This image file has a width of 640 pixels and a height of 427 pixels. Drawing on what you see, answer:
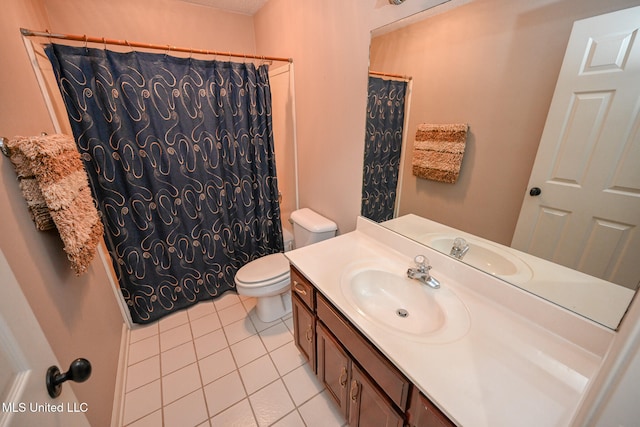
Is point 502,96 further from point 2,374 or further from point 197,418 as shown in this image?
point 197,418

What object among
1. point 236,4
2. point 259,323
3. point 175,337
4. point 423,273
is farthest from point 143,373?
point 236,4

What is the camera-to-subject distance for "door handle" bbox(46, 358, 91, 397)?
0.54 metres

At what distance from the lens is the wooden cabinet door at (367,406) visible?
813mm

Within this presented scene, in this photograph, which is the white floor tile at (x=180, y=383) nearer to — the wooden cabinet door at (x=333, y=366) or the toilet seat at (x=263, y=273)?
the toilet seat at (x=263, y=273)

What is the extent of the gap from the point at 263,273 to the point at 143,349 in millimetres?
947

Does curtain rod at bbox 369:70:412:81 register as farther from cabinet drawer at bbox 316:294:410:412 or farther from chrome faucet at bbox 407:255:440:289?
cabinet drawer at bbox 316:294:410:412

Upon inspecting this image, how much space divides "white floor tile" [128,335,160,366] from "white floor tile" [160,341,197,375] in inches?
3.2

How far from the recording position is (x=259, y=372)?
1.47 metres

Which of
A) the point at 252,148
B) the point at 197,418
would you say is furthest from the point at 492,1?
the point at 197,418

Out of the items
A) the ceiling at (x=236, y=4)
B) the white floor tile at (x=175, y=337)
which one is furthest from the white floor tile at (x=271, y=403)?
the ceiling at (x=236, y=4)

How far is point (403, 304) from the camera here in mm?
1068

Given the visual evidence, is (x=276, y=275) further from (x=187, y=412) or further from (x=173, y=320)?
(x=173, y=320)

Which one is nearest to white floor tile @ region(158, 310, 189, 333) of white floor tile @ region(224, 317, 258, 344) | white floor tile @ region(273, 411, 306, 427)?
white floor tile @ region(224, 317, 258, 344)

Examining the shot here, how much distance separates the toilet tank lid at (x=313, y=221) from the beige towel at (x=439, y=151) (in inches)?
29.2
